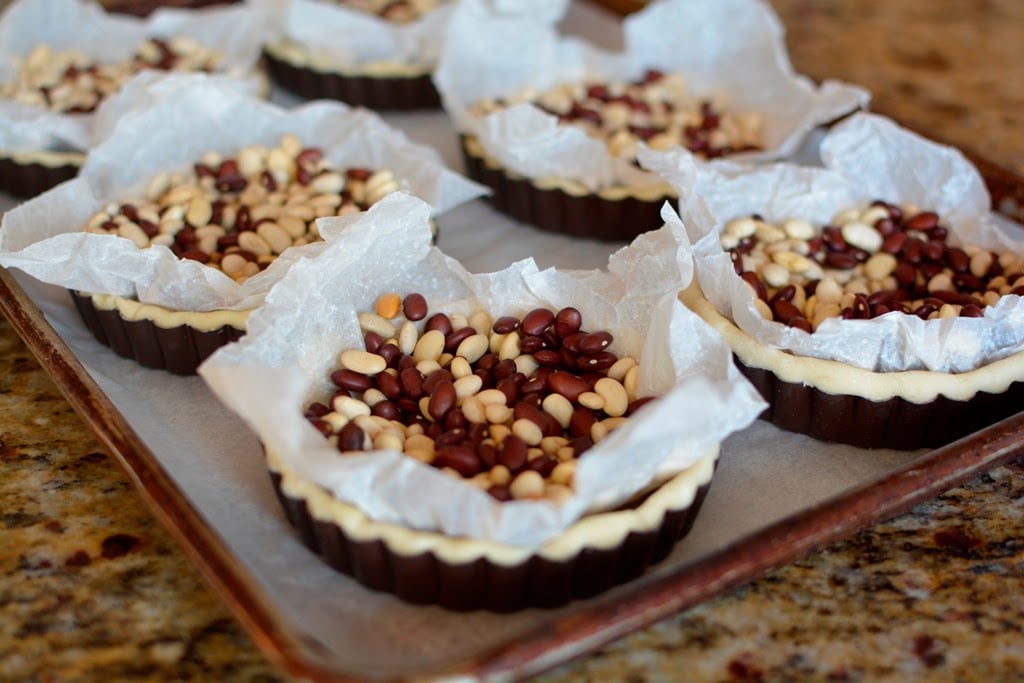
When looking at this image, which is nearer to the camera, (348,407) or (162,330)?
(348,407)

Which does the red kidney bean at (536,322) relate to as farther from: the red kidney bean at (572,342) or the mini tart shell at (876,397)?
the mini tart shell at (876,397)

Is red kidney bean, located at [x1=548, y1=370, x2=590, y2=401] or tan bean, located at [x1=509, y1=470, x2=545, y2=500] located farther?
red kidney bean, located at [x1=548, y1=370, x2=590, y2=401]

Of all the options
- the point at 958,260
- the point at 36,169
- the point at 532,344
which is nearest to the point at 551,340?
the point at 532,344

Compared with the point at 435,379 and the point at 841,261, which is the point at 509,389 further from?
the point at 841,261

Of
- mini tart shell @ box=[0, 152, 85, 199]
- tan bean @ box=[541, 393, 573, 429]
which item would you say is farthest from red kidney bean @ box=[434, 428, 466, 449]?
mini tart shell @ box=[0, 152, 85, 199]

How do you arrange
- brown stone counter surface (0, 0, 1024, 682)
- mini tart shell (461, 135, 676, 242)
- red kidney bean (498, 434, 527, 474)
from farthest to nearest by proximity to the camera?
mini tart shell (461, 135, 676, 242)
red kidney bean (498, 434, 527, 474)
brown stone counter surface (0, 0, 1024, 682)

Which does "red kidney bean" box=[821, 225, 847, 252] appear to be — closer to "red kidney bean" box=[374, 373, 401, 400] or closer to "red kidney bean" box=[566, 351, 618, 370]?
"red kidney bean" box=[566, 351, 618, 370]
